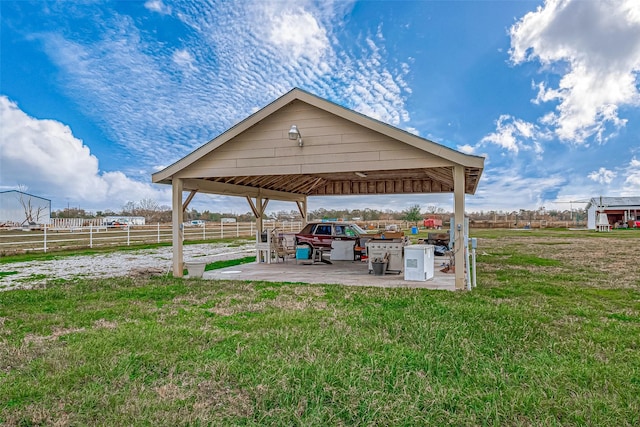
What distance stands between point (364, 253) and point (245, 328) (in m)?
8.05

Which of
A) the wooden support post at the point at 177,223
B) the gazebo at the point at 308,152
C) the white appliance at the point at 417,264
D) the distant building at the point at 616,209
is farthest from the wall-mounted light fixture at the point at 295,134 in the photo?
the distant building at the point at 616,209

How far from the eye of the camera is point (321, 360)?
3.49 meters

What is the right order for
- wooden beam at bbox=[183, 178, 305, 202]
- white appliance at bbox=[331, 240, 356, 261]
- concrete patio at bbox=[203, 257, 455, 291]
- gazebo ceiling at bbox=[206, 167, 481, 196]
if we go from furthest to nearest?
gazebo ceiling at bbox=[206, 167, 481, 196] < white appliance at bbox=[331, 240, 356, 261] < wooden beam at bbox=[183, 178, 305, 202] < concrete patio at bbox=[203, 257, 455, 291]

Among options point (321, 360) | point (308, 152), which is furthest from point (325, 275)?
point (321, 360)

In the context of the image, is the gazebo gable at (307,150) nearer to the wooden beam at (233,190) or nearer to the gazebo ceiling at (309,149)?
the gazebo ceiling at (309,149)

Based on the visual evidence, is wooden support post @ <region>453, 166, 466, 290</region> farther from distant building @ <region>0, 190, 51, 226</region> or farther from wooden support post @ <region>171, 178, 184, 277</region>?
distant building @ <region>0, 190, 51, 226</region>

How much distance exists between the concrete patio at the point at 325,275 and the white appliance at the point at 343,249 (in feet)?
3.07

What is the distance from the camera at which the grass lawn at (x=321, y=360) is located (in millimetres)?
2682

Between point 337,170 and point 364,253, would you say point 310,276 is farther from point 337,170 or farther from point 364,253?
point 364,253

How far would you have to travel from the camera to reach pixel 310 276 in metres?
8.94

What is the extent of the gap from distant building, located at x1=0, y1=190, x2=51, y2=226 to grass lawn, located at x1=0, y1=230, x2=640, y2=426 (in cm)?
4271

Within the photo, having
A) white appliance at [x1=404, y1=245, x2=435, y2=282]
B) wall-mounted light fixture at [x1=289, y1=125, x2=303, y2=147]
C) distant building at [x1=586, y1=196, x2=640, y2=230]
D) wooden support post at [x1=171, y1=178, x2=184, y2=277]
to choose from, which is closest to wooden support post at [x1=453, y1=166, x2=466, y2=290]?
white appliance at [x1=404, y1=245, x2=435, y2=282]

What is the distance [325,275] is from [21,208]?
151 feet

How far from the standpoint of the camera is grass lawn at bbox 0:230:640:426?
8.80 feet
